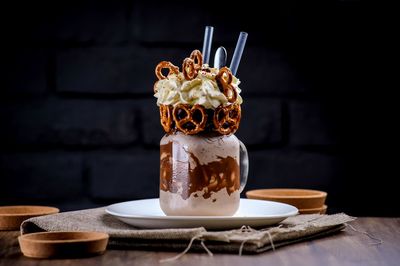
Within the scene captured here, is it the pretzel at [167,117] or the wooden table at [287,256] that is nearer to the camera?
the wooden table at [287,256]

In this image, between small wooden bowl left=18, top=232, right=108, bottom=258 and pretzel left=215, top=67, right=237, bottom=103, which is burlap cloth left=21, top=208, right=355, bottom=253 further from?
pretzel left=215, top=67, right=237, bottom=103

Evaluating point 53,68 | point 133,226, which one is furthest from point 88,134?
point 133,226

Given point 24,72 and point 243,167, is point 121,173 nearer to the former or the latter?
point 24,72

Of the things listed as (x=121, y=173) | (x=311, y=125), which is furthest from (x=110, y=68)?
(x=311, y=125)

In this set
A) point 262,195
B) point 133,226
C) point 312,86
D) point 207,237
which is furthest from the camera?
point 312,86

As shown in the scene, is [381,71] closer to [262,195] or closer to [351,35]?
[351,35]

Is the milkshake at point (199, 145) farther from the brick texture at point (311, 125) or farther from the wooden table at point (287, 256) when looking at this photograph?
the brick texture at point (311, 125)

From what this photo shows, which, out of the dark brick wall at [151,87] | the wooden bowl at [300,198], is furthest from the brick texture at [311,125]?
the wooden bowl at [300,198]
